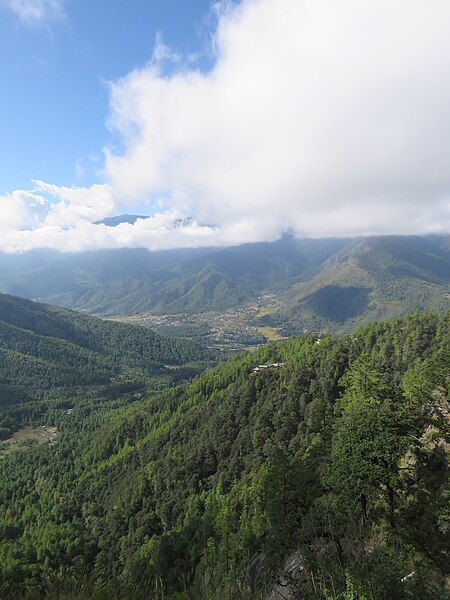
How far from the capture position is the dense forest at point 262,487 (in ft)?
68.7

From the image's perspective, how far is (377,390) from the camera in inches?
1962

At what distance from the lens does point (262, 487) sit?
68500mm

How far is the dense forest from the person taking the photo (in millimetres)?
20953

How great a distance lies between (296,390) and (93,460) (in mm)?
100581

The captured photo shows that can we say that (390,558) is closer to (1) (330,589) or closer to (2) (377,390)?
(1) (330,589)

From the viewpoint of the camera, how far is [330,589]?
17281 mm

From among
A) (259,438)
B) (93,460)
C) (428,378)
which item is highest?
(428,378)

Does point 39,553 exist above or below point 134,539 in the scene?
above

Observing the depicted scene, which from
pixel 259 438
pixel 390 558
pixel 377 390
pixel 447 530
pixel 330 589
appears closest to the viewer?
pixel 330 589

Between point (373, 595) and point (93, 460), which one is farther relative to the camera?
point (93, 460)

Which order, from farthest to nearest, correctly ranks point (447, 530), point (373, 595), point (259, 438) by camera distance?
point (259, 438) < point (447, 530) < point (373, 595)

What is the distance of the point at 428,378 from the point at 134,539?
84.4m

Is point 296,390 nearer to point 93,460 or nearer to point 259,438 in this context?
point 259,438

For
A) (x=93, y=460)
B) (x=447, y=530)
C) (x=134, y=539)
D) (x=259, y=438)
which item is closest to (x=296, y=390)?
(x=259, y=438)
